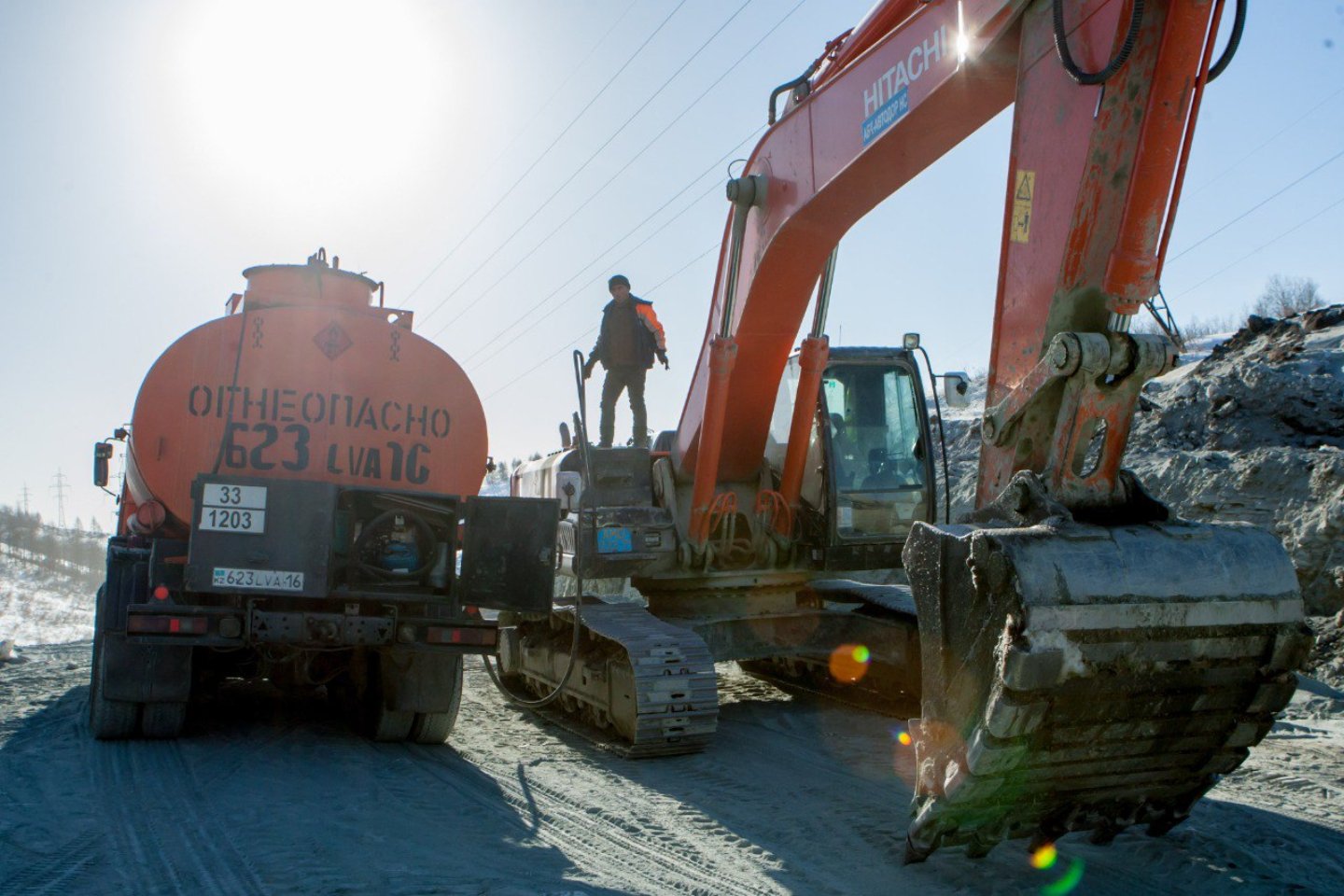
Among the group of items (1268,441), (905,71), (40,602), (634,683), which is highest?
(905,71)

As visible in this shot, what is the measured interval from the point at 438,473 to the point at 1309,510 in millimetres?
7638

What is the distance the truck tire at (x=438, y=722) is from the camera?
7.09m

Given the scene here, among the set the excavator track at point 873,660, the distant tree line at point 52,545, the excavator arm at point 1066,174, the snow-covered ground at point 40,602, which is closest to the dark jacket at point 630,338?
the excavator track at point 873,660

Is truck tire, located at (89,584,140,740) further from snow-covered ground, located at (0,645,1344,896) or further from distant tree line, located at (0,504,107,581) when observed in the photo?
distant tree line, located at (0,504,107,581)

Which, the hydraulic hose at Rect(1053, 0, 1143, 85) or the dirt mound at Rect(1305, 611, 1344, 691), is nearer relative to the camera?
the hydraulic hose at Rect(1053, 0, 1143, 85)

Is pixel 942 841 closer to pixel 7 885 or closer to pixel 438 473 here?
pixel 7 885

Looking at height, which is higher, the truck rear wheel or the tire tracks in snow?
the truck rear wheel

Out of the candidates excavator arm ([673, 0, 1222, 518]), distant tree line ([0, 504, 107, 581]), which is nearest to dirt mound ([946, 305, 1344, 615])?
excavator arm ([673, 0, 1222, 518])

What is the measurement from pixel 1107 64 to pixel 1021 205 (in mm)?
587

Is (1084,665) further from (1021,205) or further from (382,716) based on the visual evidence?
(382,716)

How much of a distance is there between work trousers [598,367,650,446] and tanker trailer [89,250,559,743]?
201cm

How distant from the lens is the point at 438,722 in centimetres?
715

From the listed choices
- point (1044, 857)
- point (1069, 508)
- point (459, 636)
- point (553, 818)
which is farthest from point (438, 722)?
point (1069, 508)

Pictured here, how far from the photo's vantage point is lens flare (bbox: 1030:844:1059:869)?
14.6 feet
